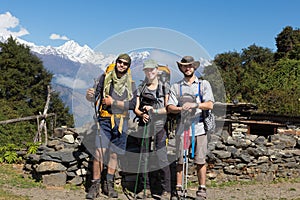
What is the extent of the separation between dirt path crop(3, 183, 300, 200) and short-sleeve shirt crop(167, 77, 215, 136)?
5.34 ft

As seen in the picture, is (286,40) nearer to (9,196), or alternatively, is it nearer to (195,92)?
(195,92)

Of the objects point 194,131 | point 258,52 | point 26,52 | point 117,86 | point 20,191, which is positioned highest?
point 258,52

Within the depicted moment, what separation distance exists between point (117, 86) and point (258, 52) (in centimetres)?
4458

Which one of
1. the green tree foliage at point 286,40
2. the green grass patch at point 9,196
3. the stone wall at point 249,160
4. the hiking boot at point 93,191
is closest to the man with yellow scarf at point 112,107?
the hiking boot at point 93,191

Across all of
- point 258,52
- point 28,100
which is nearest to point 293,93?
point 28,100

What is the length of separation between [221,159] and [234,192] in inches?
39.5

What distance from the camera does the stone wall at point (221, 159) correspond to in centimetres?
618

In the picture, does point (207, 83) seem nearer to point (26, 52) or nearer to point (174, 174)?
point (174, 174)

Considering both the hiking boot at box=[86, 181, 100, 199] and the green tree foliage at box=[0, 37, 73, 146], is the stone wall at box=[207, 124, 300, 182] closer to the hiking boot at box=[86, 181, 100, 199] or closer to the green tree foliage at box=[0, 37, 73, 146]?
the hiking boot at box=[86, 181, 100, 199]

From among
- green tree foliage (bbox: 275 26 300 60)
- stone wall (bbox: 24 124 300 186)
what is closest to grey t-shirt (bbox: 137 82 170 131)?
stone wall (bbox: 24 124 300 186)

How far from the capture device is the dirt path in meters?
5.57

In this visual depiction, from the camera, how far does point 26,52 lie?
116 ft

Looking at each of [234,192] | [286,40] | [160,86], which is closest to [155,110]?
[160,86]

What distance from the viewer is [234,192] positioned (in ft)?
20.8
